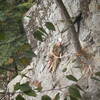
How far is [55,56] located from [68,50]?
17 cm

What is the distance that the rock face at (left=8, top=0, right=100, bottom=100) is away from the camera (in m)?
2.52

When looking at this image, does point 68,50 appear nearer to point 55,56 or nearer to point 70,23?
point 55,56

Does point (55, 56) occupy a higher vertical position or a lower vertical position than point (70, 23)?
lower

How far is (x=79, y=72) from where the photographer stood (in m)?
2.69

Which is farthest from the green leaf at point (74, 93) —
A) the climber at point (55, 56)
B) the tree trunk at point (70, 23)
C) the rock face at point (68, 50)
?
the climber at point (55, 56)

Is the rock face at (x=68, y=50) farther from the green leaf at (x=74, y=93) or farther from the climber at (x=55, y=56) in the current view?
the green leaf at (x=74, y=93)

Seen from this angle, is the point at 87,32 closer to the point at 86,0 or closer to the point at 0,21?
the point at 86,0

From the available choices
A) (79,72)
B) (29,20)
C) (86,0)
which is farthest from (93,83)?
(29,20)

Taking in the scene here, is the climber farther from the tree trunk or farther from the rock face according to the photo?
the tree trunk

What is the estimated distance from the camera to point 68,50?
299 cm

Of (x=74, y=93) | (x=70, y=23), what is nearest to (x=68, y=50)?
(x=70, y=23)

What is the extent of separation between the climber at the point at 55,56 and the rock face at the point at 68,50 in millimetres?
45

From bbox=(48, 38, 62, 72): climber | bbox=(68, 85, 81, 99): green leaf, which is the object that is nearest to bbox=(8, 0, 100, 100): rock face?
bbox=(48, 38, 62, 72): climber

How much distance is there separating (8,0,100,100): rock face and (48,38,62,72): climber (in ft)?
0.15
